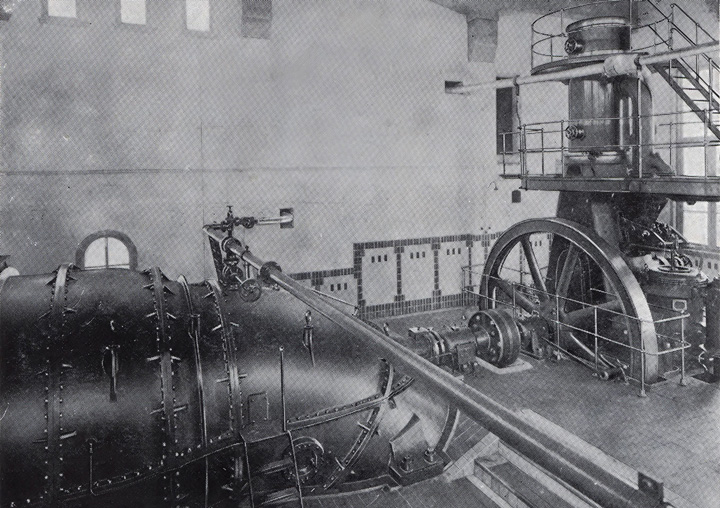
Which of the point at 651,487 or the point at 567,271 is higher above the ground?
the point at 651,487

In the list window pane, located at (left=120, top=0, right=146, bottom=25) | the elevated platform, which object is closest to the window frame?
the elevated platform

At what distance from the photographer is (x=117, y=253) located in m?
7.05

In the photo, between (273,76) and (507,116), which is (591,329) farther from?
(273,76)

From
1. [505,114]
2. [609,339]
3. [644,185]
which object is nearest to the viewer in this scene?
[609,339]

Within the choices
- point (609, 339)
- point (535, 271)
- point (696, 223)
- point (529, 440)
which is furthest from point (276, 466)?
point (696, 223)

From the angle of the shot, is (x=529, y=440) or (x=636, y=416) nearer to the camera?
(x=529, y=440)

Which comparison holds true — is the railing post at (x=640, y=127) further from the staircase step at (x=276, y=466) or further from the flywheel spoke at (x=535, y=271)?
the staircase step at (x=276, y=466)

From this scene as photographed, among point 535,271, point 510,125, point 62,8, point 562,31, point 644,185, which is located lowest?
point 535,271

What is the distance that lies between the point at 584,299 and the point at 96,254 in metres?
5.80

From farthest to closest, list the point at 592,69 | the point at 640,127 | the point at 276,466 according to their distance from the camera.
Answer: the point at 592,69 → the point at 640,127 → the point at 276,466

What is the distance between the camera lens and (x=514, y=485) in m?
4.47

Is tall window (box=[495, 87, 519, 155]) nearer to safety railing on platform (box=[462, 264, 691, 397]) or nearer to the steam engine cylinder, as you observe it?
safety railing on platform (box=[462, 264, 691, 397])

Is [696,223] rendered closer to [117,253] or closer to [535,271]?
[535,271]

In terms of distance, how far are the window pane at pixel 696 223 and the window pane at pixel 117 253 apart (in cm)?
864
